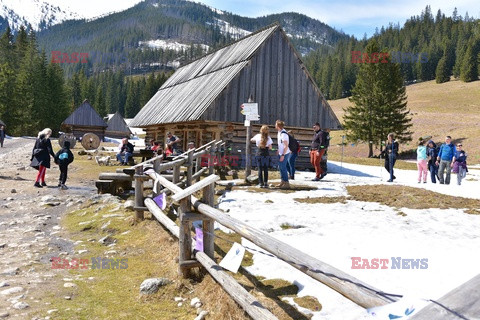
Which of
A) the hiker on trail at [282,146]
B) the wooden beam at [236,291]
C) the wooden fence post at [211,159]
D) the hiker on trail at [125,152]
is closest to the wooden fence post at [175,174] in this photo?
the hiker on trail at [282,146]

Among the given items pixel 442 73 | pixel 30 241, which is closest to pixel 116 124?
pixel 30 241

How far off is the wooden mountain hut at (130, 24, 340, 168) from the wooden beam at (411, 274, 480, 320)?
53.4 feet

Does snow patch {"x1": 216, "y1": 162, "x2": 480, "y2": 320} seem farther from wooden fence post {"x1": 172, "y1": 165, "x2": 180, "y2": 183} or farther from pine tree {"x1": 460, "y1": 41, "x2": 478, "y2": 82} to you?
pine tree {"x1": 460, "y1": 41, "x2": 478, "y2": 82}

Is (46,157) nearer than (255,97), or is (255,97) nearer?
(46,157)

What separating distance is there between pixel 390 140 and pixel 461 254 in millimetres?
9242

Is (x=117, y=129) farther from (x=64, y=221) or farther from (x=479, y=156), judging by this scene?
(x=64, y=221)

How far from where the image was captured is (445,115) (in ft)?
198

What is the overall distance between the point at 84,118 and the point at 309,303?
50.6m

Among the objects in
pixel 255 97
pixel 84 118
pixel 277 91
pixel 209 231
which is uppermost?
pixel 277 91

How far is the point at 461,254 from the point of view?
18.0 ft

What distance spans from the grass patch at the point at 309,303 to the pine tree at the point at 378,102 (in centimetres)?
3717

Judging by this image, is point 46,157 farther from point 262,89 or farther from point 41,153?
point 262,89

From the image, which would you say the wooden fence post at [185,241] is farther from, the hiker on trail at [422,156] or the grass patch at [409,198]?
the hiker on trail at [422,156]

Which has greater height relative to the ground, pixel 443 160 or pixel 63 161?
pixel 443 160
